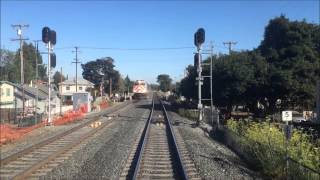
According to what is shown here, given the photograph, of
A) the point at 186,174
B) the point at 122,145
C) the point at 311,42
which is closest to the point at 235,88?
the point at 311,42

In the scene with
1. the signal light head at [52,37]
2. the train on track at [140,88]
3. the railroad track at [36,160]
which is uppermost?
the signal light head at [52,37]

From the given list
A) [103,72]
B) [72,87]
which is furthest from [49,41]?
[103,72]

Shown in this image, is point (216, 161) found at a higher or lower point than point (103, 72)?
lower

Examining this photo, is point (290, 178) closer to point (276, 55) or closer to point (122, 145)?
point (122, 145)

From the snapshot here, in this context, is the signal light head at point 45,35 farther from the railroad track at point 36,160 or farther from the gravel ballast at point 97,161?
the gravel ballast at point 97,161

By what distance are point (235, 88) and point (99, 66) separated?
11668 centimetres

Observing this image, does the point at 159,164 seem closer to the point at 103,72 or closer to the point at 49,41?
the point at 49,41

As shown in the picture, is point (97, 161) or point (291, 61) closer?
point (97, 161)

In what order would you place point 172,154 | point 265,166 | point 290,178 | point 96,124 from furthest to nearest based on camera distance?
point 96,124
point 172,154
point 265,166
point 290,178

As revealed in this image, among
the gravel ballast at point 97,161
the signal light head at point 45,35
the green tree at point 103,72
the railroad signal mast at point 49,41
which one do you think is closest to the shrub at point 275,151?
the gravel ballast at point 97,161

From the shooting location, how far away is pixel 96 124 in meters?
41.1

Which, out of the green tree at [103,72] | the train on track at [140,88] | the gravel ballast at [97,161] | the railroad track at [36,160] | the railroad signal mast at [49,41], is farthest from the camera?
the green tree at [103,72]

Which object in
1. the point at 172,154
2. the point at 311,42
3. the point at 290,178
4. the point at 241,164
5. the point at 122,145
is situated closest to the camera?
the point at 290,178

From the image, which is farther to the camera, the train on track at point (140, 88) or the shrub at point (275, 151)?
the train on track at point (140, 88)
